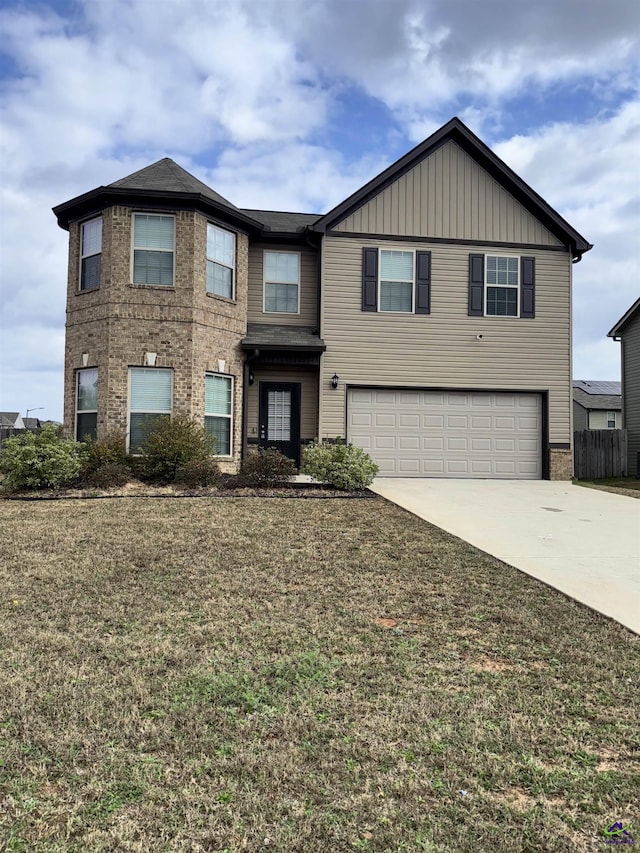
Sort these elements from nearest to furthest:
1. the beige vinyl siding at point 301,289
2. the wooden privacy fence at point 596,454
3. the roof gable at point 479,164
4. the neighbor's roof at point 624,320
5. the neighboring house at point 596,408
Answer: the roof gable at point 479,164
the beige vinyl siding at point 301,289
the wooden privacy fence at point 596,454
the neighbor's roof at point 624,320
the neighboring house at point 596,408

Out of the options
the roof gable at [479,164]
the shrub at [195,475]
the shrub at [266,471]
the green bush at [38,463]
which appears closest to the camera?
the green bush at [38,463]

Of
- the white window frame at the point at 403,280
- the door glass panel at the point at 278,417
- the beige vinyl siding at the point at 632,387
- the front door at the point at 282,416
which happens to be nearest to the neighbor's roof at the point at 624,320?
the beige vinyl siding at the point at 632,387

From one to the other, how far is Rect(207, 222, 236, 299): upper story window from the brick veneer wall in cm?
28

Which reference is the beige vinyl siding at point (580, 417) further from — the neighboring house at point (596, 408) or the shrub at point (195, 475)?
the shrub at point (195, 475)

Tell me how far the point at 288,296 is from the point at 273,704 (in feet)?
41.8

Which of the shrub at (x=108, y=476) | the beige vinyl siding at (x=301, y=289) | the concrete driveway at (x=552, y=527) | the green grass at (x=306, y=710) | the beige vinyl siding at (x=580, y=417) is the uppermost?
the beige vinyl siding at (x=301, y=289)

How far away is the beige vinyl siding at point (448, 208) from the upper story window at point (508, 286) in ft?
1.91

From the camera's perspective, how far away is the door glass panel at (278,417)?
14477mm

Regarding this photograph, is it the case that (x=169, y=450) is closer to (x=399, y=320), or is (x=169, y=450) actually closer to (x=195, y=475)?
(x=195, y=475)

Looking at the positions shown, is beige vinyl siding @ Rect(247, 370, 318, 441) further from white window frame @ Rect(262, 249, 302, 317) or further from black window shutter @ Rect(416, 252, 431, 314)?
black window shutter @ Rect(416, 252, 431, 314)

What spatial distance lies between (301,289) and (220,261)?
2.30 meters

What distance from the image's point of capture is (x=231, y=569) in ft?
18.8

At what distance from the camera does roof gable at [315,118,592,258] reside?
14156mm

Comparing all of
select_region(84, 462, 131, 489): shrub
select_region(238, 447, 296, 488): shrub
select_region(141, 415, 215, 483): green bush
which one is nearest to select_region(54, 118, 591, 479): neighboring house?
select_region(141, 415, 215, 483): green bush
